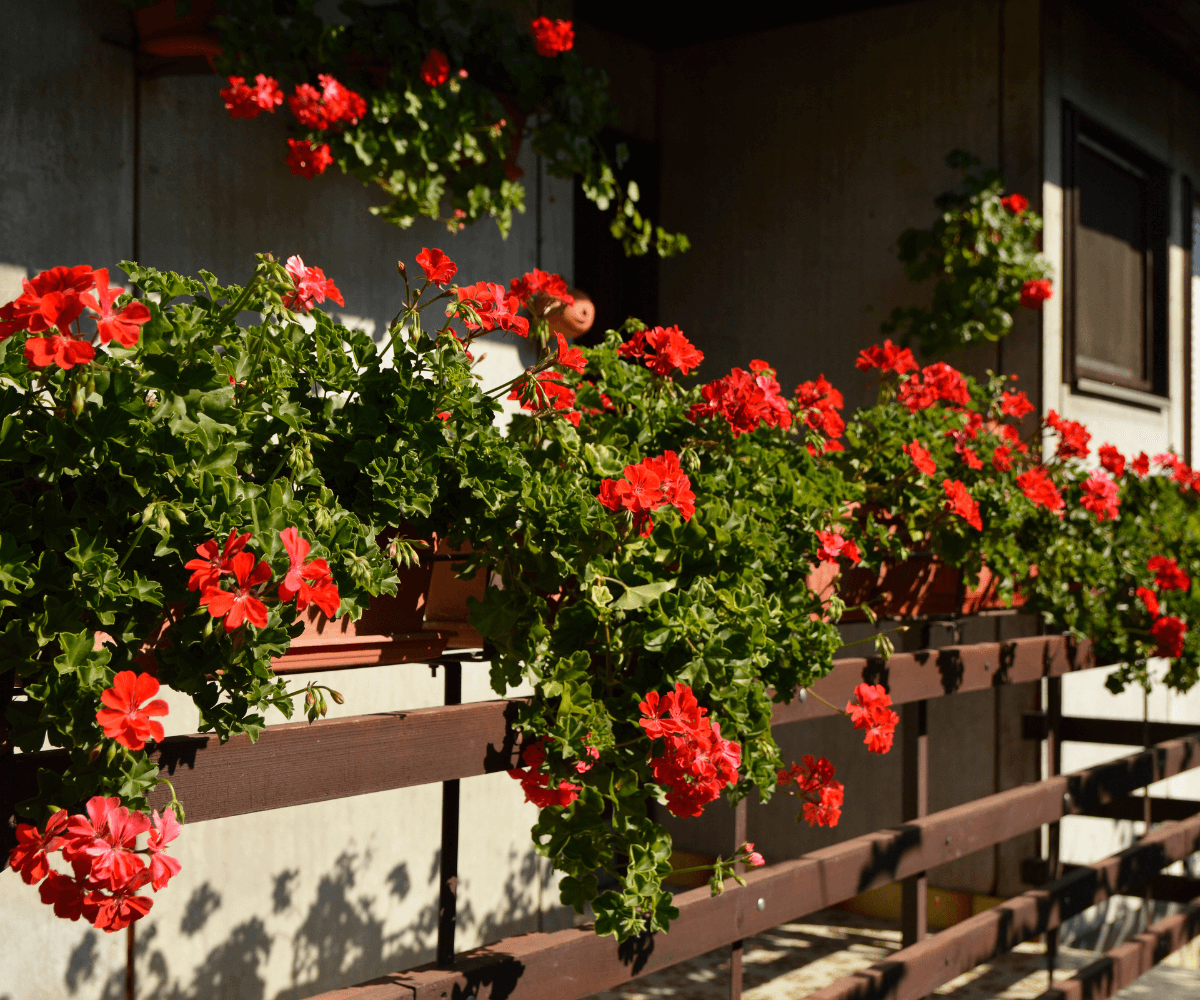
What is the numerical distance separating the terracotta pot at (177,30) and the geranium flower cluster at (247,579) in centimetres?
184

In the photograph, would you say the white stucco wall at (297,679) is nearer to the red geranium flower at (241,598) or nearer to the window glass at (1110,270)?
the red geranium flower at (241,598)

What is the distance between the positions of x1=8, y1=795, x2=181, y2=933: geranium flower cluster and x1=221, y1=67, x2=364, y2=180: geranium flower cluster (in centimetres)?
191

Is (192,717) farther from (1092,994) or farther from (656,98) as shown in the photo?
(656,98)

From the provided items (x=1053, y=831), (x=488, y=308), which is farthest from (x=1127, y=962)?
(x=488, y=308)

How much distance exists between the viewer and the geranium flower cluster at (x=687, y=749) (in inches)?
59.3

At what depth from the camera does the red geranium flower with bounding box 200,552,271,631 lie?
107cm

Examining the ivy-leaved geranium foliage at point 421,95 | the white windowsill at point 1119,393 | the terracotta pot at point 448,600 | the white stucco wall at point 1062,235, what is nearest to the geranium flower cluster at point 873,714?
the terracotta pot at point 448,600

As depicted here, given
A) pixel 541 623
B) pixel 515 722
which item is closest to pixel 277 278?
pixel 541 623

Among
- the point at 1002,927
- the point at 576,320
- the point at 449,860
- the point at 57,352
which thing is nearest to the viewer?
the point at 57,352

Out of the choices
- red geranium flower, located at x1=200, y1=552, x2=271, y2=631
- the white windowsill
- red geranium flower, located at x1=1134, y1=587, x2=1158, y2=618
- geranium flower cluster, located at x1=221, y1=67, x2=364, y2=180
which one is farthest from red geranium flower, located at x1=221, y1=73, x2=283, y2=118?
the white windowsill

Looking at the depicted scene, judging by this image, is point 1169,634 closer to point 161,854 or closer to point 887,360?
point 887,360

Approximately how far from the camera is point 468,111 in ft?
9.64

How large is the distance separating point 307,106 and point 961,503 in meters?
1.72

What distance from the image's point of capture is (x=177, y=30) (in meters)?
2.56
